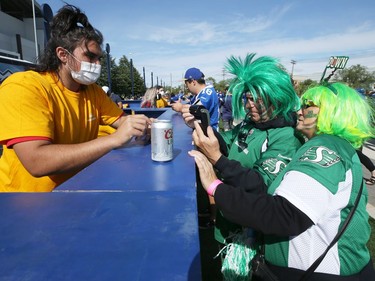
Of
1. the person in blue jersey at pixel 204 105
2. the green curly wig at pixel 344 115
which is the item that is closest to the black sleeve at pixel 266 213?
the green curly wig at pixel 344 115

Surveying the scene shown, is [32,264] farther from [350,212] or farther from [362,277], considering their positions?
[362,277]

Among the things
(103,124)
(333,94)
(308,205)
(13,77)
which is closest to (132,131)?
(13,77)

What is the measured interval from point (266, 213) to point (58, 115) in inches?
54.6

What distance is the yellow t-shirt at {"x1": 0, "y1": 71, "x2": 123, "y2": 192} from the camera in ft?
4.38

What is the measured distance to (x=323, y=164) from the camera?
3.58 feet

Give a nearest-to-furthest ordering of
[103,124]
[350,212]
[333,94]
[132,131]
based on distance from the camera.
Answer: [350,212], [333,94], [132,131], [103,124]

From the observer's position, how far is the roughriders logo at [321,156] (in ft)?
3.61

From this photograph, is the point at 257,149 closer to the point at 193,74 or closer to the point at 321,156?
the point at 321,156

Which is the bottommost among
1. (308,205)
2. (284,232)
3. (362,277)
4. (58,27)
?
(362,277)

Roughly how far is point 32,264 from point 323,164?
1.07 meters

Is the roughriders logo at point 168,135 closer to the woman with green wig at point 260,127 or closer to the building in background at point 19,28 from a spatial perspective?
the woman with green wig at point 260,127

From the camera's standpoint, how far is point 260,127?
1.80 metres

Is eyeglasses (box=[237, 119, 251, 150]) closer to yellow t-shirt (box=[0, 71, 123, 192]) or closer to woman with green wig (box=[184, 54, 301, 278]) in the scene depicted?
woman with green wig (box=[184, 54, 301, 278])

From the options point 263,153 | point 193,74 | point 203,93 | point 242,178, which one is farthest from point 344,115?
point 193,74
